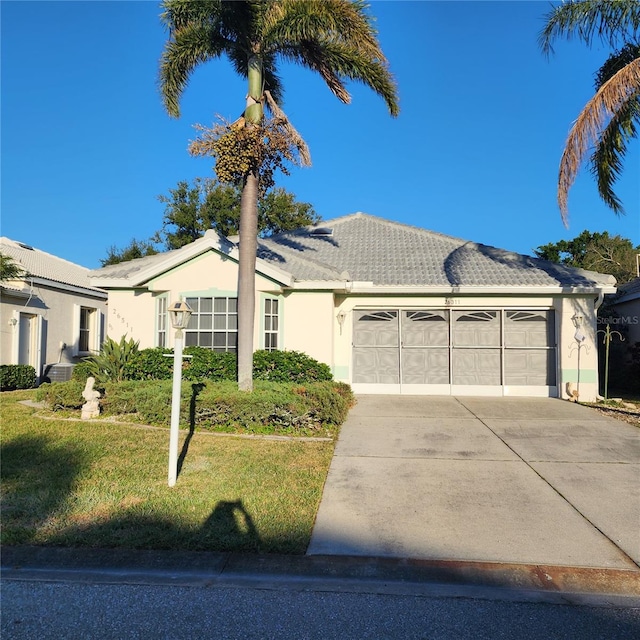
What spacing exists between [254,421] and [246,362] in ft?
4.69

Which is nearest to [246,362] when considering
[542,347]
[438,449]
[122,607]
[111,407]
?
[111,407]

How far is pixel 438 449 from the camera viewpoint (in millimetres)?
7289

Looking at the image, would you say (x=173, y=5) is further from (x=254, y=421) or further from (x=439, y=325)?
(x=439, y=325)

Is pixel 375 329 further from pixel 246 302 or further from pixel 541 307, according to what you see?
pixel 246 302

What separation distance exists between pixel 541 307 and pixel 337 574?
10952mm

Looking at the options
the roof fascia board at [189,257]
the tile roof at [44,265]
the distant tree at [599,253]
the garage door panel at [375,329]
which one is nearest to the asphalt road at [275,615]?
the roof fascia board at [189,257]

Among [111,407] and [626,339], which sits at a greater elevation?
[626,339]

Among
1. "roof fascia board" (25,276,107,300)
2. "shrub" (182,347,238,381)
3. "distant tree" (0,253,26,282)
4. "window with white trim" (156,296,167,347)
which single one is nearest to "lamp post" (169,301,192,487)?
"shrub" (182,347,238,381)

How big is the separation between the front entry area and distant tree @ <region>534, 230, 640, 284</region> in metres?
13.7

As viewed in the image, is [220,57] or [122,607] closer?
[122,607]

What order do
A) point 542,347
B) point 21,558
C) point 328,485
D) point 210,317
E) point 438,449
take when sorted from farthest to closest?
1. point 542,347
2. point 210,317
3. point 438,449
4. point 328,485
5. point 21,558

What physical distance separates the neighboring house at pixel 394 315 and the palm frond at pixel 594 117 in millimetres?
3615

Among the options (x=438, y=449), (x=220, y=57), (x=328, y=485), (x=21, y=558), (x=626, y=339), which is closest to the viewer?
(x=21, y=558)

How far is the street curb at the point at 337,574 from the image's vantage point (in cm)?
355
